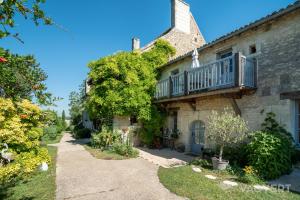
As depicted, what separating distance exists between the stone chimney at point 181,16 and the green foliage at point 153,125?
8.69m

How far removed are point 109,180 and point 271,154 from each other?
538 centimetres

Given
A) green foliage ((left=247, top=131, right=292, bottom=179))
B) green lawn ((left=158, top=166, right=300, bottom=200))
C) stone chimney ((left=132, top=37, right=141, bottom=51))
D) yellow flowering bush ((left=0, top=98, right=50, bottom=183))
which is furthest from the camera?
stone chimney ((left=132, top=37, right=141, bottom=51))

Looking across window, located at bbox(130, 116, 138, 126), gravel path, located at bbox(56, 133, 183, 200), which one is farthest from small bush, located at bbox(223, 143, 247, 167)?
window, located at bbox(130, 116, 138, 126)

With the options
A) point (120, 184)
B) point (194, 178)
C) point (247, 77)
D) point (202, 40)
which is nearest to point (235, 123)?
point (247, 77)

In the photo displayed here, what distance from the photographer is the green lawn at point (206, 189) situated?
19.2 feet

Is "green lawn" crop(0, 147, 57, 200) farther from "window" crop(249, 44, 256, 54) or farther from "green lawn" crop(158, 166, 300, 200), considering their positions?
"window" crop(249, 44, 256, 54)

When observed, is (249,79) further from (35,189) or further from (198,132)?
(35,189)

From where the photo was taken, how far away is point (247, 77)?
9094mm

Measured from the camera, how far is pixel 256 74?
9258 mm

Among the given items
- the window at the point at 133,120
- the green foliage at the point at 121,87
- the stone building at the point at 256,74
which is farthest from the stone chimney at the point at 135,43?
the stone building at the point at 256,74

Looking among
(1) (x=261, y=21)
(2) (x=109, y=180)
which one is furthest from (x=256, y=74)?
(2) (x=109, y=180)

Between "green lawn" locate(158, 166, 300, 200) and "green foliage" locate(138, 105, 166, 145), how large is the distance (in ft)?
23.1

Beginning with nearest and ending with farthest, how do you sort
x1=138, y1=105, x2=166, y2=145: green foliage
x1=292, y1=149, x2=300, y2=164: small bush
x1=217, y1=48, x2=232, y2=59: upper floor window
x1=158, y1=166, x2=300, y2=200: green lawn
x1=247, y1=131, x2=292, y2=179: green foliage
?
x1=158, y1=166, x2=300, y2=200: green lawn < x1=247, y1=131, x2=292, y2=179: green foliage < x1=292, y1=149, x2=300, y2=164: small bush < x1=217, y1=48, x2=232, y2=59: upper floor window < x1=138, y1=105, x2=166, y2=145: green foliage

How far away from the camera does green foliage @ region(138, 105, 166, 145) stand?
49.5 feet
